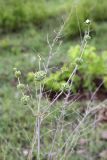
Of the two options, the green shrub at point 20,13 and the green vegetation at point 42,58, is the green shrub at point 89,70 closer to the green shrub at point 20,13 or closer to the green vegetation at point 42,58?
the green vegetation at point 42,58

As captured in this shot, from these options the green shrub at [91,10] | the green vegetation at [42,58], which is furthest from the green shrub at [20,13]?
the green shrub at [91,10]

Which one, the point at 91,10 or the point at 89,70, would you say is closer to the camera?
the point at 89,70

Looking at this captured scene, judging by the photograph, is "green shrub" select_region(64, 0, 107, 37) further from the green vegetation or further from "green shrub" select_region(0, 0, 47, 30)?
"green shrub" select_region(0, 0, 47, 30)

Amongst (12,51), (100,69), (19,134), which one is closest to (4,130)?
(19,134)

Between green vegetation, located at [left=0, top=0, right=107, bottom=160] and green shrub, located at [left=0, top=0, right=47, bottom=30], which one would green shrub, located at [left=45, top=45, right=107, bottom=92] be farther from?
green shrub, located at [left=0, top=0, right=47, bottom=30]

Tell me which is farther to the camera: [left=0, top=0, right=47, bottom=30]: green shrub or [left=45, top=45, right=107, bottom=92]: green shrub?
[left=0, top=0, right=47, bottom=30]: green shrub

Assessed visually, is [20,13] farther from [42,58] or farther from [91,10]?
[42,58]

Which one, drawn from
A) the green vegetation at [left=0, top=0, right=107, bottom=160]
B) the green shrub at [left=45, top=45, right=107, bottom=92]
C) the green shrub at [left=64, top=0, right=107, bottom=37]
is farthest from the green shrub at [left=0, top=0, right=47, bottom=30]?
the green shrub at [left=45, top=45, right=107, bottom=92]

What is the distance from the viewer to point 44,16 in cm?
845

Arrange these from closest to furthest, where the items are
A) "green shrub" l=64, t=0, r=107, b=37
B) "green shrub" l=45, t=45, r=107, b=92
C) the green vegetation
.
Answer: the green vegetation, "green shrub" l=45, t=45, r=107, b=92, "green shrub" l=64, t=0, r=107, b=37

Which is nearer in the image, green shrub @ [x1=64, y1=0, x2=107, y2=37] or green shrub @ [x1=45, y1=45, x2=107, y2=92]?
green shrub @ [x1=45, y1=45, x2=107, y2=92]

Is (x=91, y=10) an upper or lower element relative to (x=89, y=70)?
upper

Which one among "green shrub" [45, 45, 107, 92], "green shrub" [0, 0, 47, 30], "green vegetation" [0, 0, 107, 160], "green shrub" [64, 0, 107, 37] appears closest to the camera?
"green vegetation" [0, 0, 107, 160]

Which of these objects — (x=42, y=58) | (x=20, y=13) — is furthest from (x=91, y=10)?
(x=42, y=58)
